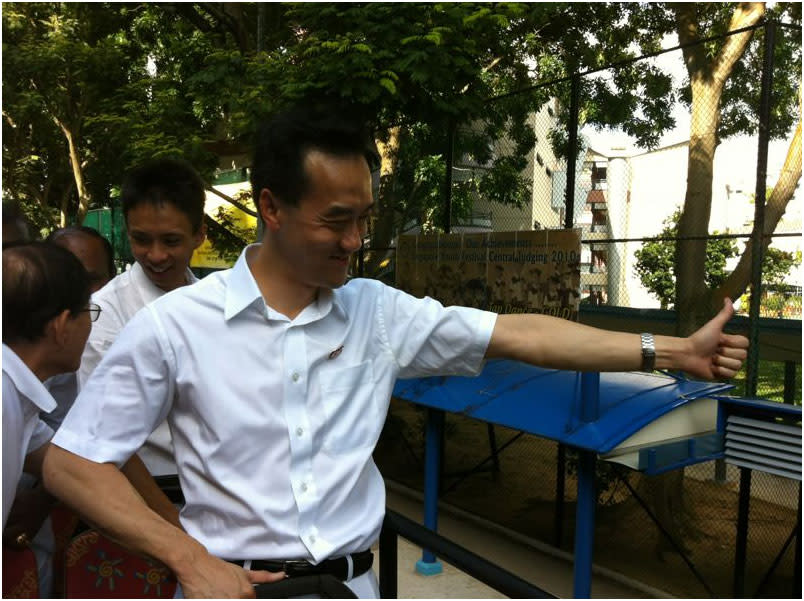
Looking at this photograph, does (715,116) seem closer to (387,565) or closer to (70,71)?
(387,565)

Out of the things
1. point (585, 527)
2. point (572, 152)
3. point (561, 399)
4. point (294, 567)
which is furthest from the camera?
point (572, 152)

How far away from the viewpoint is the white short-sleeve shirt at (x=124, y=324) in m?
2.04

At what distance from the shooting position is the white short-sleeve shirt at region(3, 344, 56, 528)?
148cm

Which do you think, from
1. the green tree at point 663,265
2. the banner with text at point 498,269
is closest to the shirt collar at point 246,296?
the banner with text at point 498,269

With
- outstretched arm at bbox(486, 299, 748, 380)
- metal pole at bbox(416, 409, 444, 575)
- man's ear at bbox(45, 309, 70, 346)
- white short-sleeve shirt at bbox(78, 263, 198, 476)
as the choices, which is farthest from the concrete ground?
man's ear at bbox(45, 309, 70, 346)

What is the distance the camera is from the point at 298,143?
1456mm

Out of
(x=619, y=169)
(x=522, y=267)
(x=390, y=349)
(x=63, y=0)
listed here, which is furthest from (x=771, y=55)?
(x=63, y=0)

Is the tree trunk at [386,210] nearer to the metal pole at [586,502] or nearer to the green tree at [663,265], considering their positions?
the green tree at [663,265]

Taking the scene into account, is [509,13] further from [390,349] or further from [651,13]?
[390,349]

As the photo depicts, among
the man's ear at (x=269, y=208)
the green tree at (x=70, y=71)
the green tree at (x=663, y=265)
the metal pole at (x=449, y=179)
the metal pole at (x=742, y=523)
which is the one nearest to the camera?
the man's ear at (x=269, y=208)

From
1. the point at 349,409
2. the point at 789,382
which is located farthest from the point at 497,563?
the point at 349,409

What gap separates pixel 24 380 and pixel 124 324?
28.6 inches

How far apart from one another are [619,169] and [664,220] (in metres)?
0.92

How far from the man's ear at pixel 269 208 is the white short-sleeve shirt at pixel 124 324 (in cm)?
70
